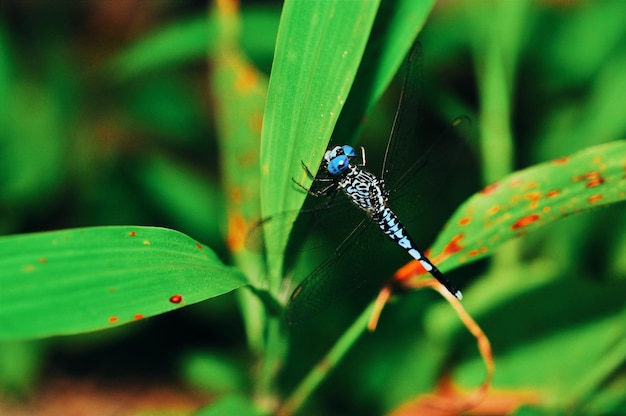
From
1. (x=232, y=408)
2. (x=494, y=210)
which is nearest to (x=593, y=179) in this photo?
(x=494, y=210)

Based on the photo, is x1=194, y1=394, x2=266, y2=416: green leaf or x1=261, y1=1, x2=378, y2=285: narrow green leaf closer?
x1=261, y1=1, x2=378, y2=285: narrow green leaf

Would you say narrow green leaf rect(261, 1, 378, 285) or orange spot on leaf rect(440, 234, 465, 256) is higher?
narrow green leaf rect(261, 1, 378, 285)

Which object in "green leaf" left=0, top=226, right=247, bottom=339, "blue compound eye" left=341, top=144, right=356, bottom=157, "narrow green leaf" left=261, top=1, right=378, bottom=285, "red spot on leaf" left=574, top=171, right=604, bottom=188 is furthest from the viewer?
"blue compound eye" left=341, top=144, right=356, bottom=157

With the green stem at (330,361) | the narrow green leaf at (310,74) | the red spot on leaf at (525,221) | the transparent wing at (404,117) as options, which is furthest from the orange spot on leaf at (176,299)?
the transparent wing at (404,117)

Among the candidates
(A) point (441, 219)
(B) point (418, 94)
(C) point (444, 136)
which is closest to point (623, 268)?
(A) point (441, 219)

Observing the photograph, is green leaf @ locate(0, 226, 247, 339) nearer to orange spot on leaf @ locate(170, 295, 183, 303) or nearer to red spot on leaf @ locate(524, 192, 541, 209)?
orange spot on leaf @ locate(170, 295, 183, 303)

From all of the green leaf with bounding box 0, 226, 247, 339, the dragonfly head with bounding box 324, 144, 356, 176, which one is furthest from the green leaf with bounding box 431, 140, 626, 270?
the green leaf with bounding box 0, 226, 247, 339

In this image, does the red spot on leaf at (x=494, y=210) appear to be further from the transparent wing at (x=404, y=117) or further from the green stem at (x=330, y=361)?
the transparent wing at (x=404, y=117)
